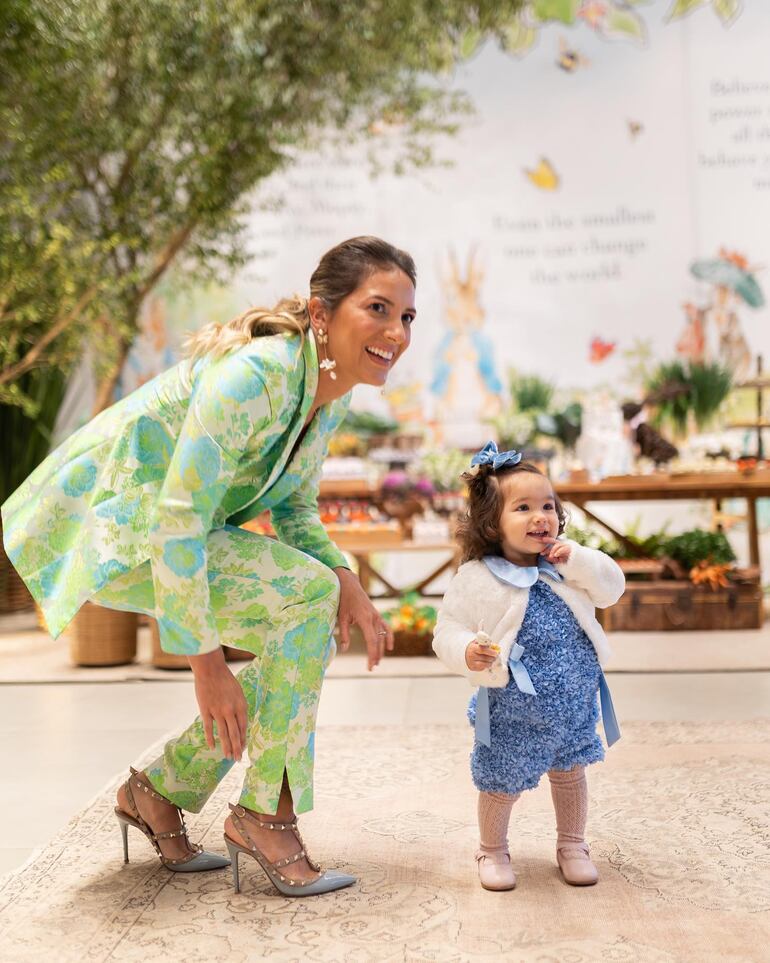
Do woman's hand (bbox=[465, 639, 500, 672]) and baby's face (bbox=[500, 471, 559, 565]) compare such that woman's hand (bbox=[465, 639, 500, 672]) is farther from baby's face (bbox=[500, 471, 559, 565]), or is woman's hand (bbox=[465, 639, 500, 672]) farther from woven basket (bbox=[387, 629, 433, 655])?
woven basket (bbox=[387, 629, 433, 655])

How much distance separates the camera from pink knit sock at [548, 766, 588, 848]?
2566mm

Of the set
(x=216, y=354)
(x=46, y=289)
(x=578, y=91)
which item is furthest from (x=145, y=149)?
(x=216, y=354)

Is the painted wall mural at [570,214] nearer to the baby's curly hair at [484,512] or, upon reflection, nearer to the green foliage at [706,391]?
the green foliage at [706,391]

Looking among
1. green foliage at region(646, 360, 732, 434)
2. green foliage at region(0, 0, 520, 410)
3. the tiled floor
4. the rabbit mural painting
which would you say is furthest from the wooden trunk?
green foliage at region(0, 0, 520, 410)

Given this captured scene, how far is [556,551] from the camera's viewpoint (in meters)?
2.58

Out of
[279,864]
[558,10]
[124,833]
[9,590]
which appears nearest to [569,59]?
[558,10]

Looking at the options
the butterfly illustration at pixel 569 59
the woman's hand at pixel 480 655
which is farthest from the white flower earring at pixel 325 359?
the butterfly illustration at pixel 569 59

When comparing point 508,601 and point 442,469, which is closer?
point 508,601

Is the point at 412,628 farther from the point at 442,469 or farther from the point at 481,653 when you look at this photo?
the point at 481,653

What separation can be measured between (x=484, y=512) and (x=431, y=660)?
3.24m

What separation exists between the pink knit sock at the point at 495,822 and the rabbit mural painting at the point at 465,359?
668 centimetres

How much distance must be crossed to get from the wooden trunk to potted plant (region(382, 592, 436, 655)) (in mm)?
1109

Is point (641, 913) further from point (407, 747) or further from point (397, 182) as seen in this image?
point (397, 182)

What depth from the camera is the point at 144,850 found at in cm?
285
